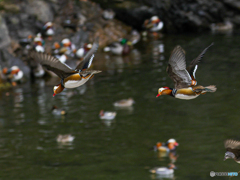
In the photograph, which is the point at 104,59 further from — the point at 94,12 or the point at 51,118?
the point at 51,118

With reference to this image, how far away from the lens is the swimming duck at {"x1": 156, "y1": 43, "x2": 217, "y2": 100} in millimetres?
4344

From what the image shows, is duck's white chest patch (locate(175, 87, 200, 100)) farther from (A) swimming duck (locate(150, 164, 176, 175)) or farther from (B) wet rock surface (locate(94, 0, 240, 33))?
(B) wet rock surface (locate(94, 0, 240, 33))

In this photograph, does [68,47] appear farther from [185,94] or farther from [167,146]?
[185,94]

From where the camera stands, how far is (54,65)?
489cm

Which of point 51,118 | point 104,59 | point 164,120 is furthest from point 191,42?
point 51,118

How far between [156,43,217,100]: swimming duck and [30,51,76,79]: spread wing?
1.10m

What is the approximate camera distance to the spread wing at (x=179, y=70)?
14.8 feet

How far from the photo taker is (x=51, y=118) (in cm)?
2138

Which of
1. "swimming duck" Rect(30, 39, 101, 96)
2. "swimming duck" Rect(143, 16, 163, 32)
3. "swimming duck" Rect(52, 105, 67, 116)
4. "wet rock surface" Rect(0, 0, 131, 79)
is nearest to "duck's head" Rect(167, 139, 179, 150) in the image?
"swimming duck" Rect(52, 105, 67, 116)

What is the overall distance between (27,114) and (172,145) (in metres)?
7.96

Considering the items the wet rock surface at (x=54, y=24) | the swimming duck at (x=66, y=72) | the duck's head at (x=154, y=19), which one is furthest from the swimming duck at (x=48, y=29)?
the swimming duck at (x=66, y=72)

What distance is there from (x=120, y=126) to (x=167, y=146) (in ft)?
9.98

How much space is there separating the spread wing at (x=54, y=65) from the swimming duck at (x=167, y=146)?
13.4m

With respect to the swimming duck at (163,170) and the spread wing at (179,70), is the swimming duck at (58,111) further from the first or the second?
the spread wing at (179,70)
